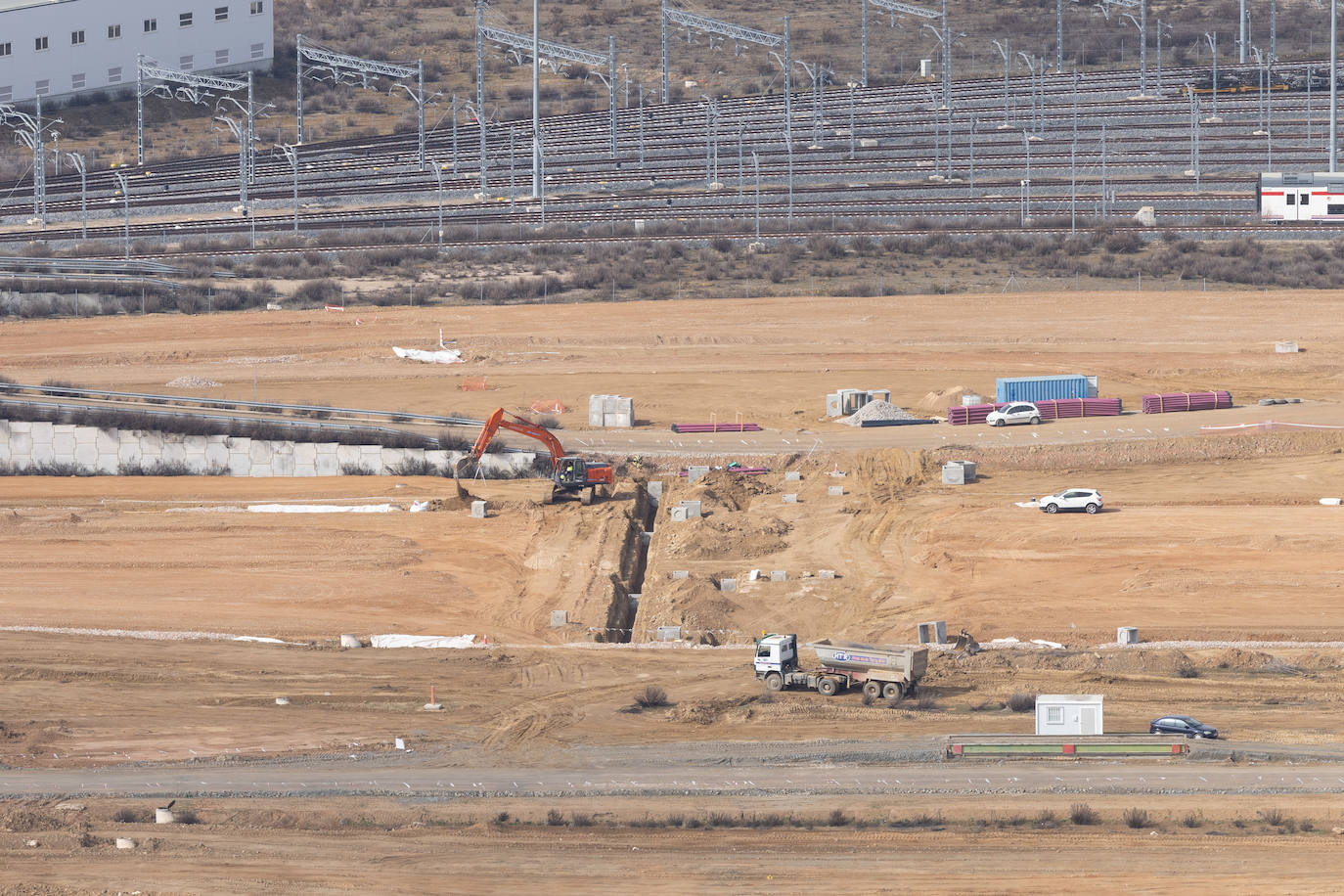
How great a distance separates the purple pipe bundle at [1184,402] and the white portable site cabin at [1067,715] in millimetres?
30916

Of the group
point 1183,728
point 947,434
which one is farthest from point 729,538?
point 1183,728

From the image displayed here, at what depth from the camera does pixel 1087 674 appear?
35.6 m

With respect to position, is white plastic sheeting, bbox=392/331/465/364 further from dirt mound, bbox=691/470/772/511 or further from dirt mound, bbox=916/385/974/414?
dirt mound, bbox=691/470/772/511

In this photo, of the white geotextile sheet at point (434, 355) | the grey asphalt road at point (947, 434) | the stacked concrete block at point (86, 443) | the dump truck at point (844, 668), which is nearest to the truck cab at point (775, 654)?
the dump truck at point (844, 668)

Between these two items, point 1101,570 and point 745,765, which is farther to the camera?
point 1101,570

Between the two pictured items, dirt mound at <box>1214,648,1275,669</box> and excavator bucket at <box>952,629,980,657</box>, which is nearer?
dirt mound at <box>1214,648,1275,669</box>

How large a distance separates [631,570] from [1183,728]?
18.3 metres

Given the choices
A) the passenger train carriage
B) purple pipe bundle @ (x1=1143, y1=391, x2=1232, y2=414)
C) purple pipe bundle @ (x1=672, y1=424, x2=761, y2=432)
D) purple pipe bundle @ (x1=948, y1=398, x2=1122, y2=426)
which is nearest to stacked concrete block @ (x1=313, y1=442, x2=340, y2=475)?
purple pipe bundle @ (x1=672, y1=424, x2=761, y2=432)

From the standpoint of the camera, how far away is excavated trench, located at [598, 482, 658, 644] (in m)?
41.8

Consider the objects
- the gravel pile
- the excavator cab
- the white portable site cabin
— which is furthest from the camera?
the gravel pile

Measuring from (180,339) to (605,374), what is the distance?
2099 cm

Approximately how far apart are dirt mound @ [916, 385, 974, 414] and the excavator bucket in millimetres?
24389

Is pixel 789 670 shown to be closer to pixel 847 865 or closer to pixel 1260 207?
pixel 847 865

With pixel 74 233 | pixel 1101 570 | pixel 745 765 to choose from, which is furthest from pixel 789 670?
pixel 74 233
